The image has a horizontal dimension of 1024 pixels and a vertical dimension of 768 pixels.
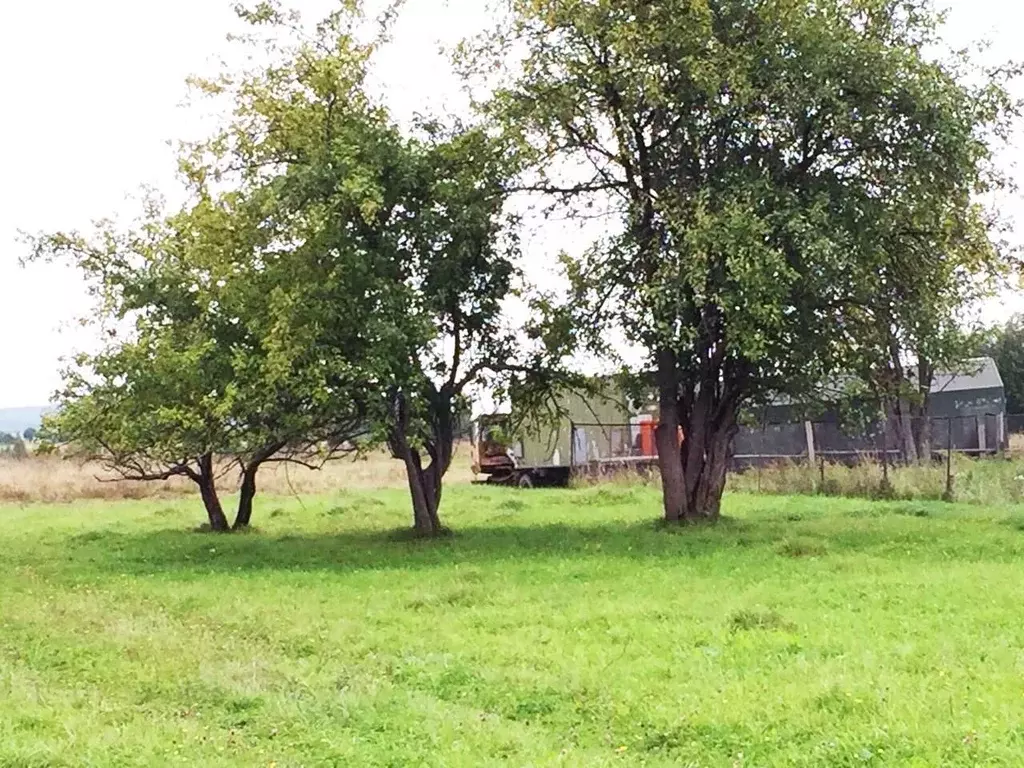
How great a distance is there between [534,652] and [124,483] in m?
29.2

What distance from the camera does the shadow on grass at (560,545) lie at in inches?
582

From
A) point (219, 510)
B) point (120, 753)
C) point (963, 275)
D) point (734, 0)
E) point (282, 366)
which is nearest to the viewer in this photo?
point (120, 753)

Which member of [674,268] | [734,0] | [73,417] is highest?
[734,0]

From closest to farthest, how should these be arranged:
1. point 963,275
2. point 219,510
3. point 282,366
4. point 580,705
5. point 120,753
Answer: point 120,753, point 580,705, point 282,366, point 963,275, point 219,510

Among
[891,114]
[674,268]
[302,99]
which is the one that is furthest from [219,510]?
[891,114]

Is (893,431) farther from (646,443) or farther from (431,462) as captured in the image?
(431,462)

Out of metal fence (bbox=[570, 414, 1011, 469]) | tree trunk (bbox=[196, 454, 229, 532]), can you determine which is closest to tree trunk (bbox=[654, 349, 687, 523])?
tree trunk (bbox=[196, 454, 229, 532])

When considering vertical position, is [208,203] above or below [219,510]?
above

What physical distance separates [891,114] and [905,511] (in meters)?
8.35

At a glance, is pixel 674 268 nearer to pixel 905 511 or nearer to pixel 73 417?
pixel 905 511

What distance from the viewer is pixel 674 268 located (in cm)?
1595

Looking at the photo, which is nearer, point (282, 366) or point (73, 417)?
point (282, 366)

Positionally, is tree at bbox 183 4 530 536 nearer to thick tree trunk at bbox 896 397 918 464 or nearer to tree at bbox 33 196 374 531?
tree at bbox 33 196 374 531

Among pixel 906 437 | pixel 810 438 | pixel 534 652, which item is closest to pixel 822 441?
pixel 810 438
